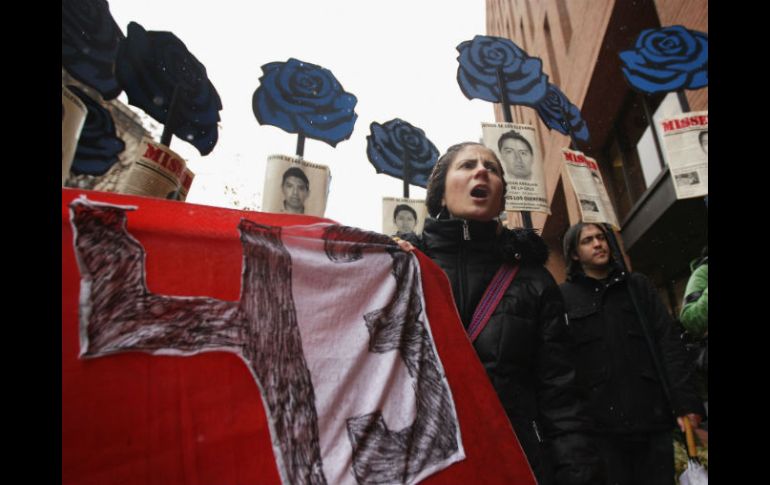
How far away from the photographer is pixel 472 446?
1428 mm

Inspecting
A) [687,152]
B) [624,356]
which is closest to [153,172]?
[624,356]

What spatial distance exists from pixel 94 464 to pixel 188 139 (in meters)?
1.93

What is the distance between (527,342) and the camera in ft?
5.21

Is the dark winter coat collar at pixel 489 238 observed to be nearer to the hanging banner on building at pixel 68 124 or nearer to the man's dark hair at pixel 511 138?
the hanging banner on building at pixel 68 124

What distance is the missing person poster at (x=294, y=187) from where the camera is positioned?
2.60 metres

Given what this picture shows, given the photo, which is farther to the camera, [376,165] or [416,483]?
[376,165]

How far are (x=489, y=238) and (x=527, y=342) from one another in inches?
19.1

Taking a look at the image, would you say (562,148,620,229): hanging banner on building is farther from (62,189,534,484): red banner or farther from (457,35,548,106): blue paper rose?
(62,189,534,484): red banner

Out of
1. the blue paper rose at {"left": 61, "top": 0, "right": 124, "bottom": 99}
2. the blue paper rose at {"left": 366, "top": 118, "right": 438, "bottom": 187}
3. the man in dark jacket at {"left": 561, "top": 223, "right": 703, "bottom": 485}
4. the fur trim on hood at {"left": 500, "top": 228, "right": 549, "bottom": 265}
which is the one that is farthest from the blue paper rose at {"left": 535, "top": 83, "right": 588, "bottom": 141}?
the blue paper rose at {"left": 61, "top": 0, "right": 124, "bottom": 99}

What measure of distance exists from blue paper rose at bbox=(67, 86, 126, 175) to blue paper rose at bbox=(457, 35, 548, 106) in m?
3.05

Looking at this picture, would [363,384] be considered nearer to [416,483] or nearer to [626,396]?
[416,483]

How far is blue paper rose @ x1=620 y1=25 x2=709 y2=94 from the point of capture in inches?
156
